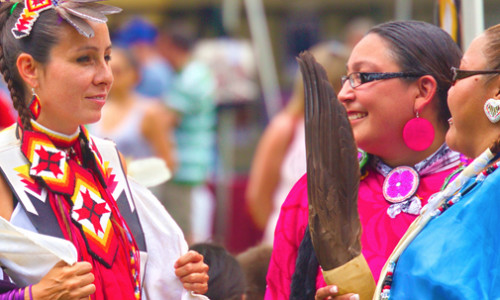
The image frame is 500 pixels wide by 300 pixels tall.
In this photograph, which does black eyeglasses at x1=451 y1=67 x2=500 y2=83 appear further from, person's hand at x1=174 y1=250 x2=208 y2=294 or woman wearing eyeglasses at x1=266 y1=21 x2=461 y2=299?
person's hand at x1=174 y1=250 x2=208 y2=294

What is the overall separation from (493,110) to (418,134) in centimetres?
40

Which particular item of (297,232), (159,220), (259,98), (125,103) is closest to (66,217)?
(159,220)

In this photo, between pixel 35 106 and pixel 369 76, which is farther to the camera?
pixel 369 76

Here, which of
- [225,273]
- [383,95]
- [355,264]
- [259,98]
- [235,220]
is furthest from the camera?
[259,98]

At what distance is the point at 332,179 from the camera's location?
7.30 feet

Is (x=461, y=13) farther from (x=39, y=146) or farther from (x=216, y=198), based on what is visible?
(x=216, y=198)

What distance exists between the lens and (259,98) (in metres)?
10.8

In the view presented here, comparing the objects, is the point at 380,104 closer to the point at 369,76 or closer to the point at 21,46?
the point at 369,76

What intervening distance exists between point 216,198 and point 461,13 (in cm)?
460

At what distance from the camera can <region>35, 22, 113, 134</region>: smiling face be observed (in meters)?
2.36

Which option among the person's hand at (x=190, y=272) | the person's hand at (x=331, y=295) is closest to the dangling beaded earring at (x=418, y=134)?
the person's hand at (x=331, y=295)

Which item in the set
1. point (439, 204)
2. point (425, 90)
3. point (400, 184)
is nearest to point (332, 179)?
point (439, 204)

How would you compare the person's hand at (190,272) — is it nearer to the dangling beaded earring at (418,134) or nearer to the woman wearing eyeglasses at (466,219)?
the woman wearing eyeglasses at (466,219)

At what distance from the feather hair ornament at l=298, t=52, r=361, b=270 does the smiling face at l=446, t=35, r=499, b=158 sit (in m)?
0.29
